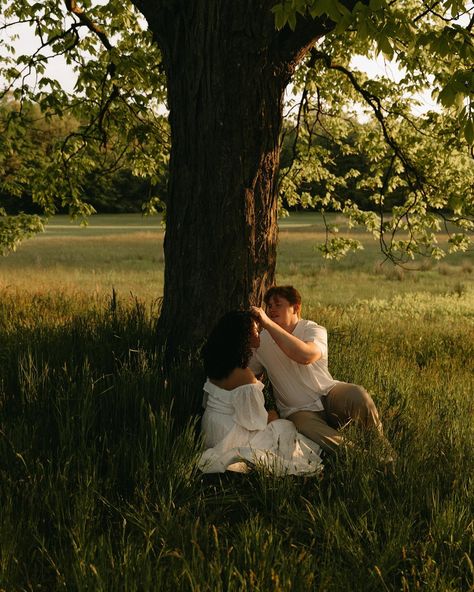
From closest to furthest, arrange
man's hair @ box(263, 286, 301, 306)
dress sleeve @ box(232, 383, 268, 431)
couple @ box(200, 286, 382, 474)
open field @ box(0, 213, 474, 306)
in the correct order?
couple @ box(200, 286, 382, 474), dress sleeve @ box(232, 383, 268, 431), man's hair @ box(263, 286, 301, 306), open field @ box(0, 213, 474, 306)

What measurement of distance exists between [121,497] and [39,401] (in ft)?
4.29

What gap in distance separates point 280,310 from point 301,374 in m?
0.54

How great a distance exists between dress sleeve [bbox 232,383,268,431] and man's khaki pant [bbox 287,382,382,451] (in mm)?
387

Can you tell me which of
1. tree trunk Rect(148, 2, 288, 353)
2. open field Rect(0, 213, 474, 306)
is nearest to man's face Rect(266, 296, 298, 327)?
tree trunk Rect(148, 2, 288, 353)

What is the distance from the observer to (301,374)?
520 cm

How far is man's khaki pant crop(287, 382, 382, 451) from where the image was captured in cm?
472

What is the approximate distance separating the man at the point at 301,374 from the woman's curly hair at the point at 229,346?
223 mm

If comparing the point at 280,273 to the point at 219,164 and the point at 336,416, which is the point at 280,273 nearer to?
the point at 219,164

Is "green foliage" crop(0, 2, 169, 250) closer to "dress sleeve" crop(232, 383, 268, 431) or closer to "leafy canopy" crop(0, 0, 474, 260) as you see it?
"leafy canopy" crop(0, 0, 474, 260)

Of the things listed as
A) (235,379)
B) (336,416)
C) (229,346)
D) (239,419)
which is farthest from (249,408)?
(336,416)

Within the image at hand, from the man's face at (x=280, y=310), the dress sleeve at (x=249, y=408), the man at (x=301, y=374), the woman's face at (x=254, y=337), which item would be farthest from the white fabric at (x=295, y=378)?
the dress sleeve at (x=249, y=408)

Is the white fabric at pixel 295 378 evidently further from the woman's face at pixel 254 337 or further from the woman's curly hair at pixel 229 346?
the woman's curly hair at pixel 229 346

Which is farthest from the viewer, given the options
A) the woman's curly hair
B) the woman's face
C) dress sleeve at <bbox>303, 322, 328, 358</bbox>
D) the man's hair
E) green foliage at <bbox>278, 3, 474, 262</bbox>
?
green foliage at <bbox>278, 3, 474, 262</bbox>

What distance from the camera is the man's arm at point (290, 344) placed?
192 inches
